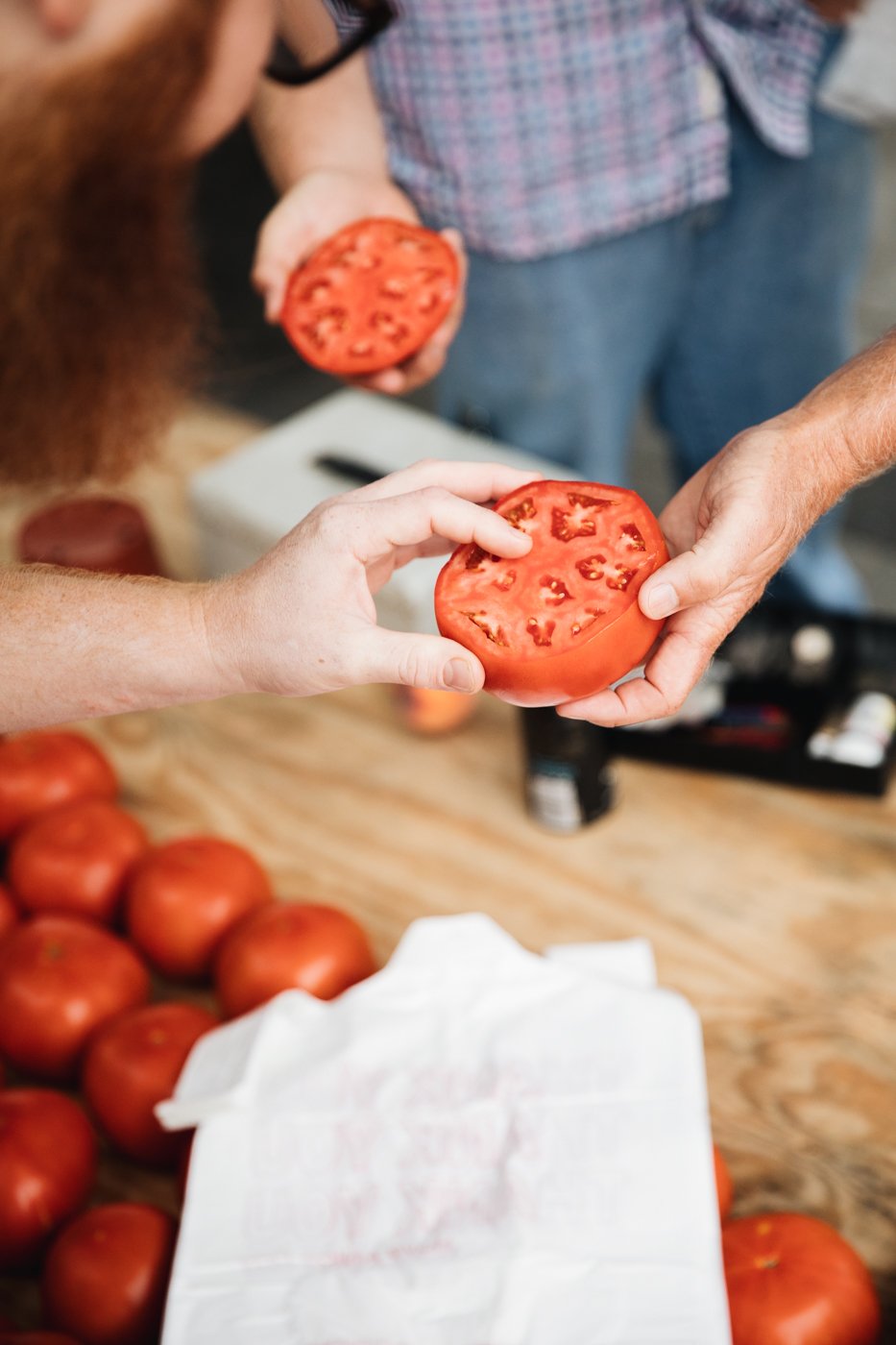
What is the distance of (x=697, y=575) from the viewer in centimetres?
70

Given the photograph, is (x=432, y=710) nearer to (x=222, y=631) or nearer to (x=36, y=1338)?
(x=222, y=631)

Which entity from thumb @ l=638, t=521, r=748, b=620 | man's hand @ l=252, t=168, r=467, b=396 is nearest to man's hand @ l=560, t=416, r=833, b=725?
thumb @ l=638, t=521, r=748, b=620

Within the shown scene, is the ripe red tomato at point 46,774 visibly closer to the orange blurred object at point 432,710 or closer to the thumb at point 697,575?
the orange blurred object at point 432,710

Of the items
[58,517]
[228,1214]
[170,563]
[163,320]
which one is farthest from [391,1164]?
[163,320]

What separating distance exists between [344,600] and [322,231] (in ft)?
1.93

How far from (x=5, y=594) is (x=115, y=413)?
95 centimetres

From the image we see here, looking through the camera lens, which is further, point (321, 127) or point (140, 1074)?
point (321, 127)

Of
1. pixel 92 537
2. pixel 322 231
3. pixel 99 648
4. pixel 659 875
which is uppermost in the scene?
pixel 322 231

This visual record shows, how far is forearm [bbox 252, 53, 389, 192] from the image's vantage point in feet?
3.64

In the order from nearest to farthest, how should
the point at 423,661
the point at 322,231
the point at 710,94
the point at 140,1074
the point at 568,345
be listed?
1. the point at 423,661
2. the point at 140,1074
3. the point at 322,231
4. the point at 710,94
5. the point at 568,345

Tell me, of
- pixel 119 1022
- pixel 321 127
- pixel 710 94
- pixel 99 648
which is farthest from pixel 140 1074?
pixel 710 94

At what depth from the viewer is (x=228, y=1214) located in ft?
2.43

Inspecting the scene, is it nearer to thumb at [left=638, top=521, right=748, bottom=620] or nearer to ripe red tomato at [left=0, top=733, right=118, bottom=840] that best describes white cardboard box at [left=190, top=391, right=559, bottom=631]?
ripe red tomato at [left=0, top=733, right=118, bottom=840]

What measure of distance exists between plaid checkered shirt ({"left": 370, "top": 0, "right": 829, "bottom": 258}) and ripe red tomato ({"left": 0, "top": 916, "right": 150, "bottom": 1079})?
94 cm
